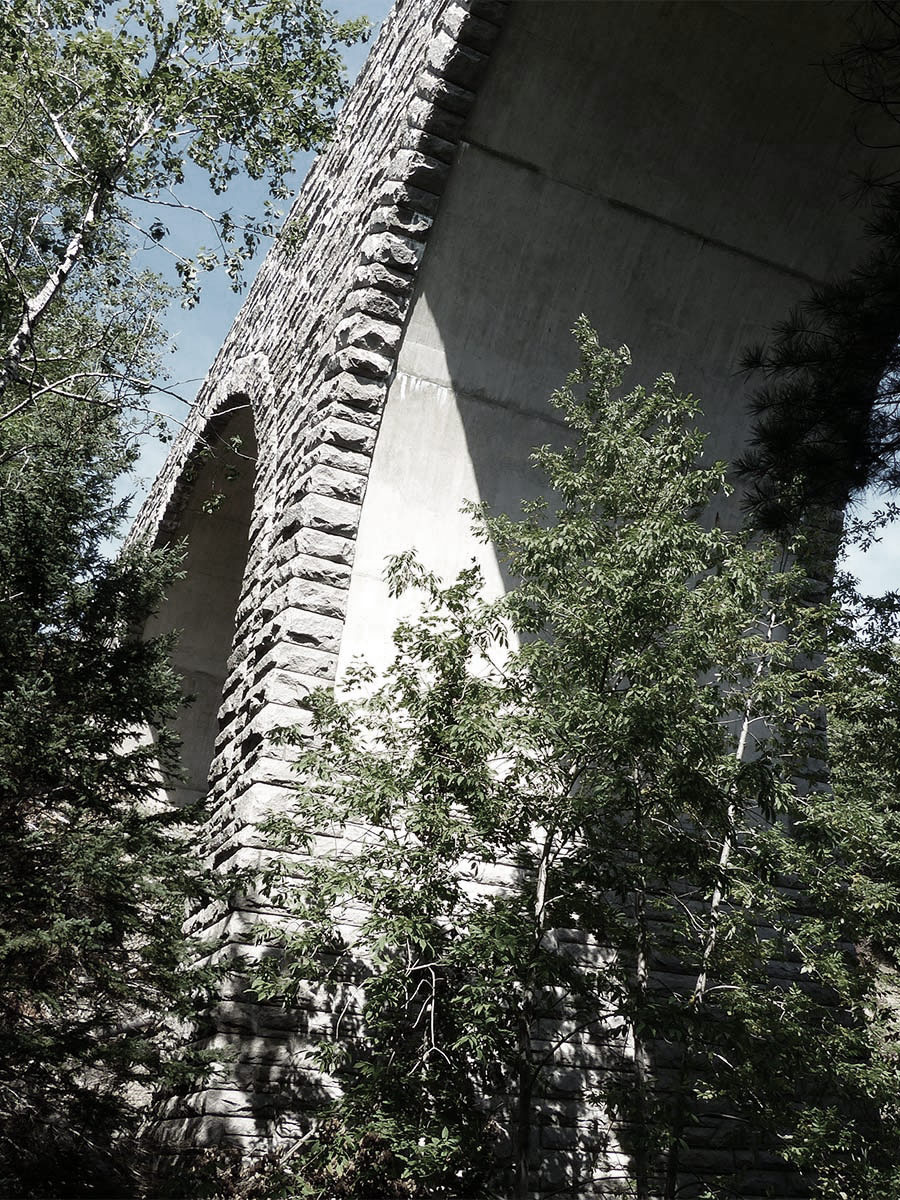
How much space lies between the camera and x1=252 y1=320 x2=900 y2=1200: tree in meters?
4.47

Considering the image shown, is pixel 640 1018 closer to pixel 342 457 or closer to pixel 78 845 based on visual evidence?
pixel 78 845

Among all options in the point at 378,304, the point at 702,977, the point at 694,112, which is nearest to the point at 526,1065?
the point at 702,977

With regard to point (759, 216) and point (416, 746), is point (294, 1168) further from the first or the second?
point (759, 216)

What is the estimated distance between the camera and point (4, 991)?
4.62 metres

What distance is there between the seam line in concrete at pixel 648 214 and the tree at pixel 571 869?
233cm

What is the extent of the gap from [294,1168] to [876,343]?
499 cm

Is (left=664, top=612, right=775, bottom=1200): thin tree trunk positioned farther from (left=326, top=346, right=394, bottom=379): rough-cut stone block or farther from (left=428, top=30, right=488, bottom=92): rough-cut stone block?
(left=428, top=30, right=488, bottom=92): rough-cut stone block

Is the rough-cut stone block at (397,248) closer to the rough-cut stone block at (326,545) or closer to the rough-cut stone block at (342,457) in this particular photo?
the rough-cut stone block at (342,457)

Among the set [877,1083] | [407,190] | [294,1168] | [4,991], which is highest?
[407,190]

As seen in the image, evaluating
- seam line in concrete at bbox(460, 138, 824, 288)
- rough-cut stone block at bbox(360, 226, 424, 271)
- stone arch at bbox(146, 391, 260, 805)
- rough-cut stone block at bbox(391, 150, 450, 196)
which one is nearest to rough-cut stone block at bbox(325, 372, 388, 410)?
rough-cut stone block at bbox(360, 226, 424, 271)

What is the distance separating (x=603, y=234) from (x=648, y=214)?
39cm

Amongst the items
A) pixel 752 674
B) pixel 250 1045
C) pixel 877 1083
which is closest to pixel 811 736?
pixel 752 674

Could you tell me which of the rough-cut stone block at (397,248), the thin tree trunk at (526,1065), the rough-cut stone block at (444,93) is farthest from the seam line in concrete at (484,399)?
the thin tree trunk at (526,1065)

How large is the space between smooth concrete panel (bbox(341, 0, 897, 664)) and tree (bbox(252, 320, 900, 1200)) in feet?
4.84
